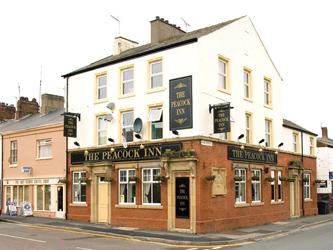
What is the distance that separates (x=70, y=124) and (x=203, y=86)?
9.22 metres

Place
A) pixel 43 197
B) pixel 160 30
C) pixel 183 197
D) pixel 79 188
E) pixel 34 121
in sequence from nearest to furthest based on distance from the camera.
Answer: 1. pixel 183 197
2. pixel 79 188
3. pixel 160 30
4. pixel 43 197
5. pixel 34 121

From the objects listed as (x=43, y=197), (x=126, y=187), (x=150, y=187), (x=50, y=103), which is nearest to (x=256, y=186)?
(x=150, y=187)

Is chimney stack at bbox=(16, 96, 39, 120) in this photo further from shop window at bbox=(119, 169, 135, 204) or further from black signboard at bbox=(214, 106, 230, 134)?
black signboard at bbox=(214, 106, 230, 134)

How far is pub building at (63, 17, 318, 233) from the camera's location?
67.8 ft

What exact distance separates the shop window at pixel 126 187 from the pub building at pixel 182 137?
0.06 metres

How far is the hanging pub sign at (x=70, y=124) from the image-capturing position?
1001 inches

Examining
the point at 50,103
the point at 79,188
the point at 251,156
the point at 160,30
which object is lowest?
the point at 79,188

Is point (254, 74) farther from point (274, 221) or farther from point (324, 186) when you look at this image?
point (324, 186)

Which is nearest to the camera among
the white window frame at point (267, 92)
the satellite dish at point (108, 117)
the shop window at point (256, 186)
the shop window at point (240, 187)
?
the shop window at point (240, 187)

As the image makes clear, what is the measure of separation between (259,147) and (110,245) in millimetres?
11884

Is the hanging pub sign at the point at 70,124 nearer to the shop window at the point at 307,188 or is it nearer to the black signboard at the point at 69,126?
the black signboard at the point at 69,126

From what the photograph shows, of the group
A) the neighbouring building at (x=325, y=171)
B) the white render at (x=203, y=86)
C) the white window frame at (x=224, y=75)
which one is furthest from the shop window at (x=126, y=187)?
the neighbouring building at (x=325, y=171)

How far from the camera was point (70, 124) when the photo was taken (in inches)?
1010

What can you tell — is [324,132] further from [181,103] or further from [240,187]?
[181,103]
